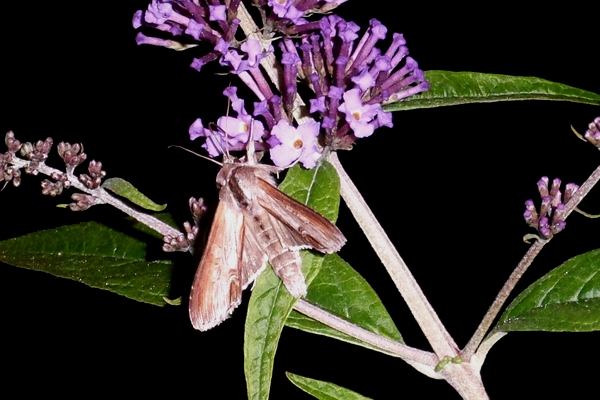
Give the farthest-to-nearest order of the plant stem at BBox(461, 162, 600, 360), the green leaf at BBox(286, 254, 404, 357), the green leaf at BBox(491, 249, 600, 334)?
the green leaf at BBox(286, 254, 404, 357) < the plant stem at BBox(461, 162, 600, 360) < the green leaf at BBox(491, 249, 600, 334)

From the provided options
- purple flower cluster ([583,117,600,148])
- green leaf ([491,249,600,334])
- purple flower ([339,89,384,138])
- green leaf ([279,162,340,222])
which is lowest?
green leaf ([491,249,600,334])

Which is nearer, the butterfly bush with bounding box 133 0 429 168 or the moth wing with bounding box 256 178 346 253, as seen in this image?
the moth wing with bounding box 256 178 346 253

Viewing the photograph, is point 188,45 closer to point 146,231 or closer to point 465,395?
point 146,231

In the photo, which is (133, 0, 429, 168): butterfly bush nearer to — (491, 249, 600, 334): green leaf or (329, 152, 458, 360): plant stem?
(329, 152, 458, 360): plant stem

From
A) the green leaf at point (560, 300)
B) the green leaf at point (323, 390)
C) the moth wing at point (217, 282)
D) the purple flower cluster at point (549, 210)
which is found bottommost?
the green leaf at point (560, 300)

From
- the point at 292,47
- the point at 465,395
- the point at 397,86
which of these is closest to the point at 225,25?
the point at 292,47

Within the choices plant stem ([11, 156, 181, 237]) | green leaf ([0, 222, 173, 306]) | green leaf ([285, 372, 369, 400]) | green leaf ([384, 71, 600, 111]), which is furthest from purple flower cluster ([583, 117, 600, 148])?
green leaf ([0, 222, 173, 306])

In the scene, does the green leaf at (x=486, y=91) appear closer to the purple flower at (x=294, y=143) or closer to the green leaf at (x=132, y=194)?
the purple flower at (x=294, y=143)

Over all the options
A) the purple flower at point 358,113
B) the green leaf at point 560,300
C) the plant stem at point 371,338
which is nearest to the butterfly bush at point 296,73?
the purple flower at point 358,113
